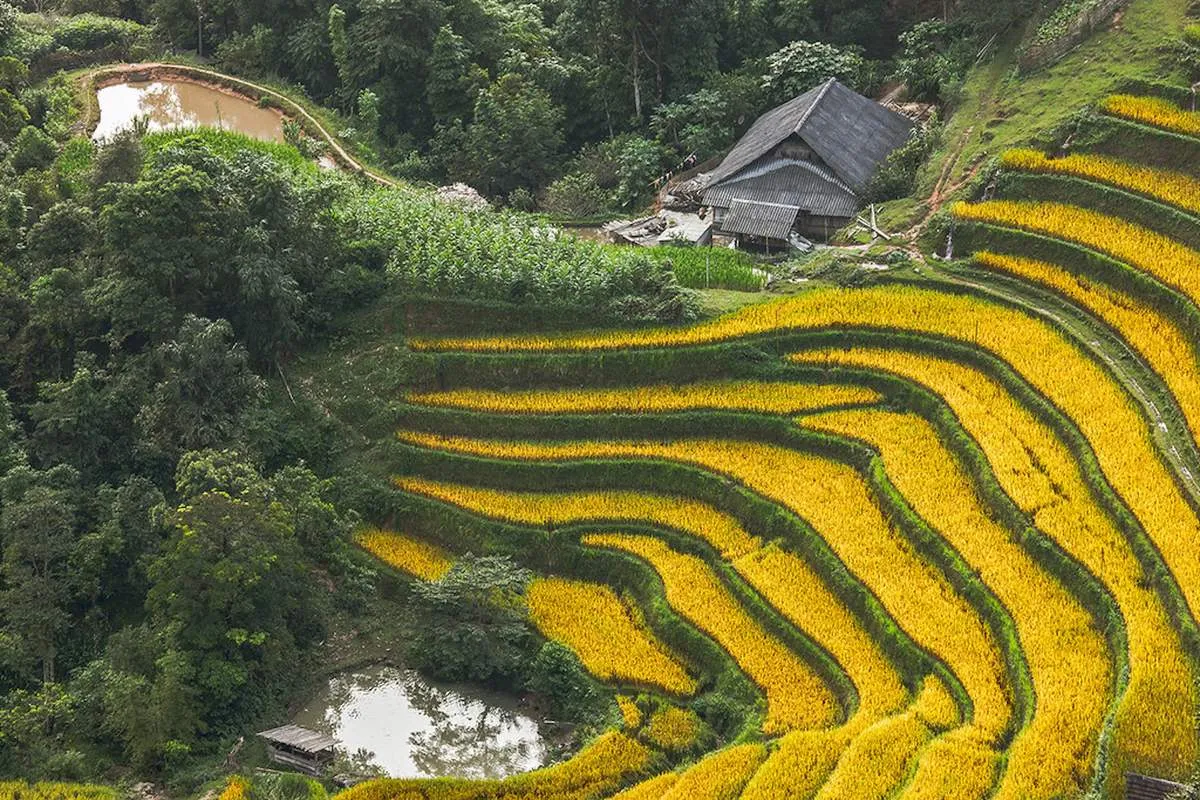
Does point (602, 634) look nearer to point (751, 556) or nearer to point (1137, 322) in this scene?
point (751, 556)

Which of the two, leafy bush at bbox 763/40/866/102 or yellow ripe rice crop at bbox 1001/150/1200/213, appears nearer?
yellow ripe rice crop at bbox 1001/150/1200/213

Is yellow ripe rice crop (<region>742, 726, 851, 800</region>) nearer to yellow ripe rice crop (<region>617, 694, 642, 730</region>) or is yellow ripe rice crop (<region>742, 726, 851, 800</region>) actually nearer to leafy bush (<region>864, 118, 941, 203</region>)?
yellow ripe rice crop (<region>617, 694, 642, 730</region>)

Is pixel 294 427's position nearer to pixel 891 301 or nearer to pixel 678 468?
pixel 678 468

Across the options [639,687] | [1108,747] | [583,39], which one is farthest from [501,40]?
[1108,747]

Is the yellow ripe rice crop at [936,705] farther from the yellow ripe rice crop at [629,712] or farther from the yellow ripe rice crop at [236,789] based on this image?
the yellow ripe rice crop at [236,789]

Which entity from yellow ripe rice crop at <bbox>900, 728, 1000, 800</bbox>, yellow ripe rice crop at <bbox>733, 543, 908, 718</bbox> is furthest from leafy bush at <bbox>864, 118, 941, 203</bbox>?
yellow ripe rice crop at <bbox>900, 728, 1000, 800</bbox>
